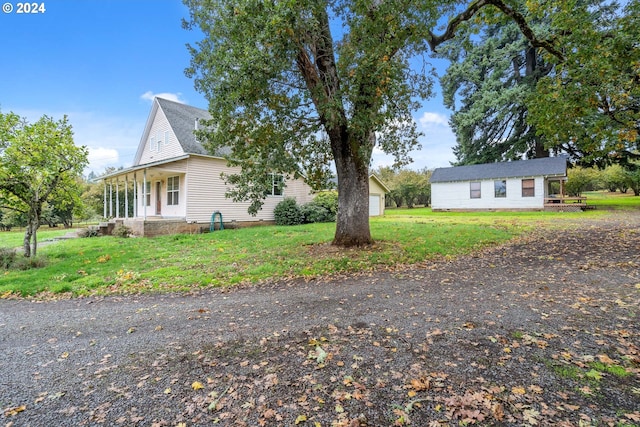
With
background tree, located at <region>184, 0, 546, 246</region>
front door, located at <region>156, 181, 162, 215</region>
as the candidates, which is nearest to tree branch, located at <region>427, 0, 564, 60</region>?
background tree, located at <region>184, 0, 546, 246</region>

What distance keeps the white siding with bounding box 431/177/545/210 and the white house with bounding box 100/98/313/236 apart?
15.0 meters

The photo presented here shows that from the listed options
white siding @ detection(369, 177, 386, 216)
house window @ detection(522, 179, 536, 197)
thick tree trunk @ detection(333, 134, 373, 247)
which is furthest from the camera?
white siding @ detection(369, 177, 386, 216)

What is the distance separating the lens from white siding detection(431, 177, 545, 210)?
23.7m

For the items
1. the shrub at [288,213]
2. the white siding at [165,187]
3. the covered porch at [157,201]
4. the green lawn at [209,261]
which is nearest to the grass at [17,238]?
the covered porch at [157,201]

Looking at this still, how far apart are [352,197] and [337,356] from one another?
20.0 feet

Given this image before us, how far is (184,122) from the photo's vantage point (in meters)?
17.8

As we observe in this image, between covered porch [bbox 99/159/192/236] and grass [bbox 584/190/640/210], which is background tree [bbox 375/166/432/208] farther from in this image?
covered porch [bbox 99/159/192/236]

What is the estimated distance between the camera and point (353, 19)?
7.04m

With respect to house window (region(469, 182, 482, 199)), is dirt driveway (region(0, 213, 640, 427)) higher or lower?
lower

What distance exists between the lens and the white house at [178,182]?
596 inches

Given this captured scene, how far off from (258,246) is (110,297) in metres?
4.81

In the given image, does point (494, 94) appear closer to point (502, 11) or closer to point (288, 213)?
point (502, 11)

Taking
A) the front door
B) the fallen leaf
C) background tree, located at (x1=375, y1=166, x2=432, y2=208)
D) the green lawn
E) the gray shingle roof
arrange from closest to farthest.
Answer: the fallen leaf < the green lawn < the gray shingle roof < the front door < background tree, located at (x1=375, y1=166, x2=432, y2=208)

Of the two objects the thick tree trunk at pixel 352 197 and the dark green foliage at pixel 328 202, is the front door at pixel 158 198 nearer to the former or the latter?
the dark green foliage at pixel 328 202
